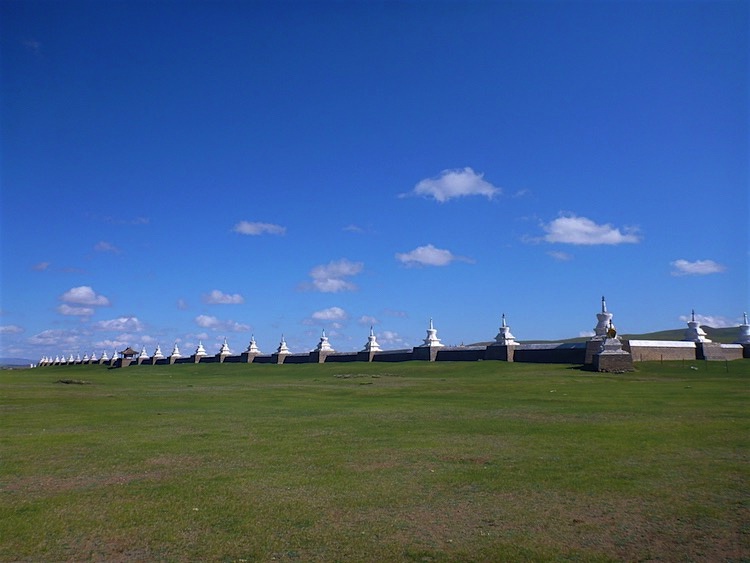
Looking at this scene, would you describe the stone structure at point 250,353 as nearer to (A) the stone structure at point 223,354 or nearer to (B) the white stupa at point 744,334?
(A) the stone structure at point 223,354

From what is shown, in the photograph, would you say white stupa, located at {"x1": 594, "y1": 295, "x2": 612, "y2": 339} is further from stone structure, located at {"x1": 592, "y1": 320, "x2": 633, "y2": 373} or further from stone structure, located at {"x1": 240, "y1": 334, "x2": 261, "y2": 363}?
stone structure, located at {"x1": 240, "y1": 334, "x2": 261, "y2": 363}

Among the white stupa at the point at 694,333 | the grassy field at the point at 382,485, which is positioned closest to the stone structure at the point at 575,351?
the white stupa at the point at 694,333

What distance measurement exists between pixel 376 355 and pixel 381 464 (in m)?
53.3

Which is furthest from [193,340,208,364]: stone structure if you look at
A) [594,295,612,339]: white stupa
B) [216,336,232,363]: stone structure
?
[594,295,612,339]: white stupa

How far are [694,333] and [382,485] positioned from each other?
48290 mm

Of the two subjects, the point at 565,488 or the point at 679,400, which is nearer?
the point at 565,488

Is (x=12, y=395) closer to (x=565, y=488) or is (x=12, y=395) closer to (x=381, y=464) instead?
(x=381, y=464)

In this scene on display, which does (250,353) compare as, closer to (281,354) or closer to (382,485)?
(281,354)

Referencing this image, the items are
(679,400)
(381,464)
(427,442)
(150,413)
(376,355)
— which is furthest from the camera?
(376,355)

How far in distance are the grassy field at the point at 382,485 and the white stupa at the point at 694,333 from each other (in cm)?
3364

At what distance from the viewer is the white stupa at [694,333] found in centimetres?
4936

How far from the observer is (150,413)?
814 inches

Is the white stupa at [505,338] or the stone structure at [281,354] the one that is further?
the stone structure at [281,354]

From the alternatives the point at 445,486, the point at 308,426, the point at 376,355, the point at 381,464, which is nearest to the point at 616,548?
the point at 445,486
